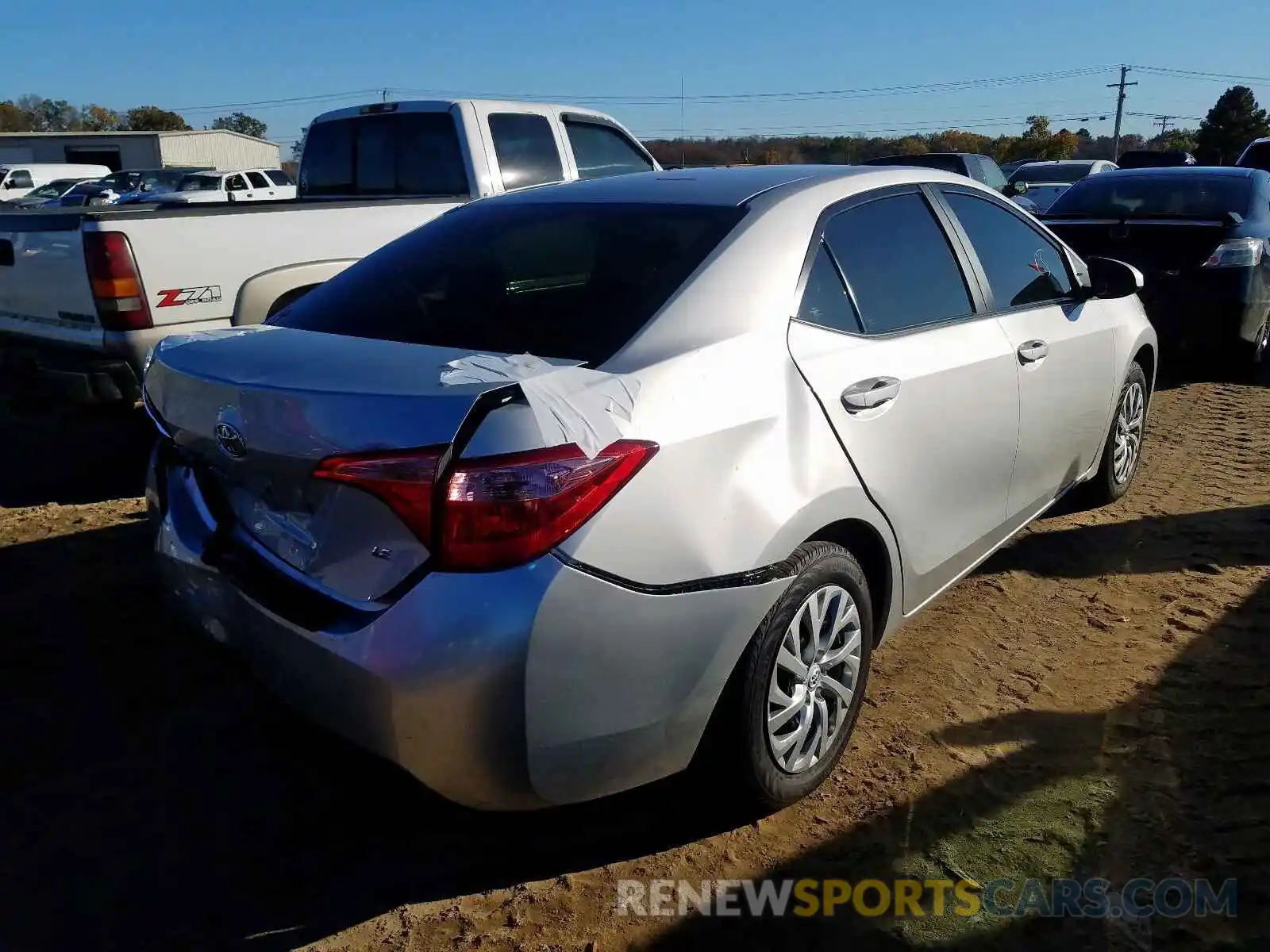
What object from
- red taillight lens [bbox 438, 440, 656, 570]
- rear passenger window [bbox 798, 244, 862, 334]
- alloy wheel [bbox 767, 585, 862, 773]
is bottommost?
alloy wheel [bbox 767, 585, 862, 773]

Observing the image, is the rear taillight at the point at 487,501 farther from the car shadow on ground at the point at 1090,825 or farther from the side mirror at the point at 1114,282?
the side mirror at the point at 1114,282

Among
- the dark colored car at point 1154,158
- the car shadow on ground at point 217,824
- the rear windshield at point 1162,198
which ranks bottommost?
the car shadow on ground at point 217,824

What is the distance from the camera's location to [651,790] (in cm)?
282

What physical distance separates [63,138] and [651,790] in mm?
64668

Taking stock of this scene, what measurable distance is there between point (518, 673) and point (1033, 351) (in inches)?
98.6

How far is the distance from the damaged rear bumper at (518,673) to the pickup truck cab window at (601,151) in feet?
18.8

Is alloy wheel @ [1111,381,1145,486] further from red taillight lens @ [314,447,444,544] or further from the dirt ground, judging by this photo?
red taillight lens @ [314,447,444,544]

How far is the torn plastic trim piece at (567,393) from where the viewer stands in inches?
82.7

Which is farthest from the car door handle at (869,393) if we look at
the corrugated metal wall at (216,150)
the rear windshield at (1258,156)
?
the corrugated metal wall at (216,150)

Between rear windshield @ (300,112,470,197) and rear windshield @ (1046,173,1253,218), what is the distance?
5.35 metres

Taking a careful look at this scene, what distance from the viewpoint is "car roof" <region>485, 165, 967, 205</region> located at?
121 inches

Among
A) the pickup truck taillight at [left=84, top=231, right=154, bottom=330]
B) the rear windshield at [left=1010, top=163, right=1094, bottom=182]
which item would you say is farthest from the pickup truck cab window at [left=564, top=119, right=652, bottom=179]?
the rear windshield at [left=1010, top=163, right=1094, bottom=182]

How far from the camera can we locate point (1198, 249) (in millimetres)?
7691

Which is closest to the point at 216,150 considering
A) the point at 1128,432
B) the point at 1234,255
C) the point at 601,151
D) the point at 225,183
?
the point at 225,183
